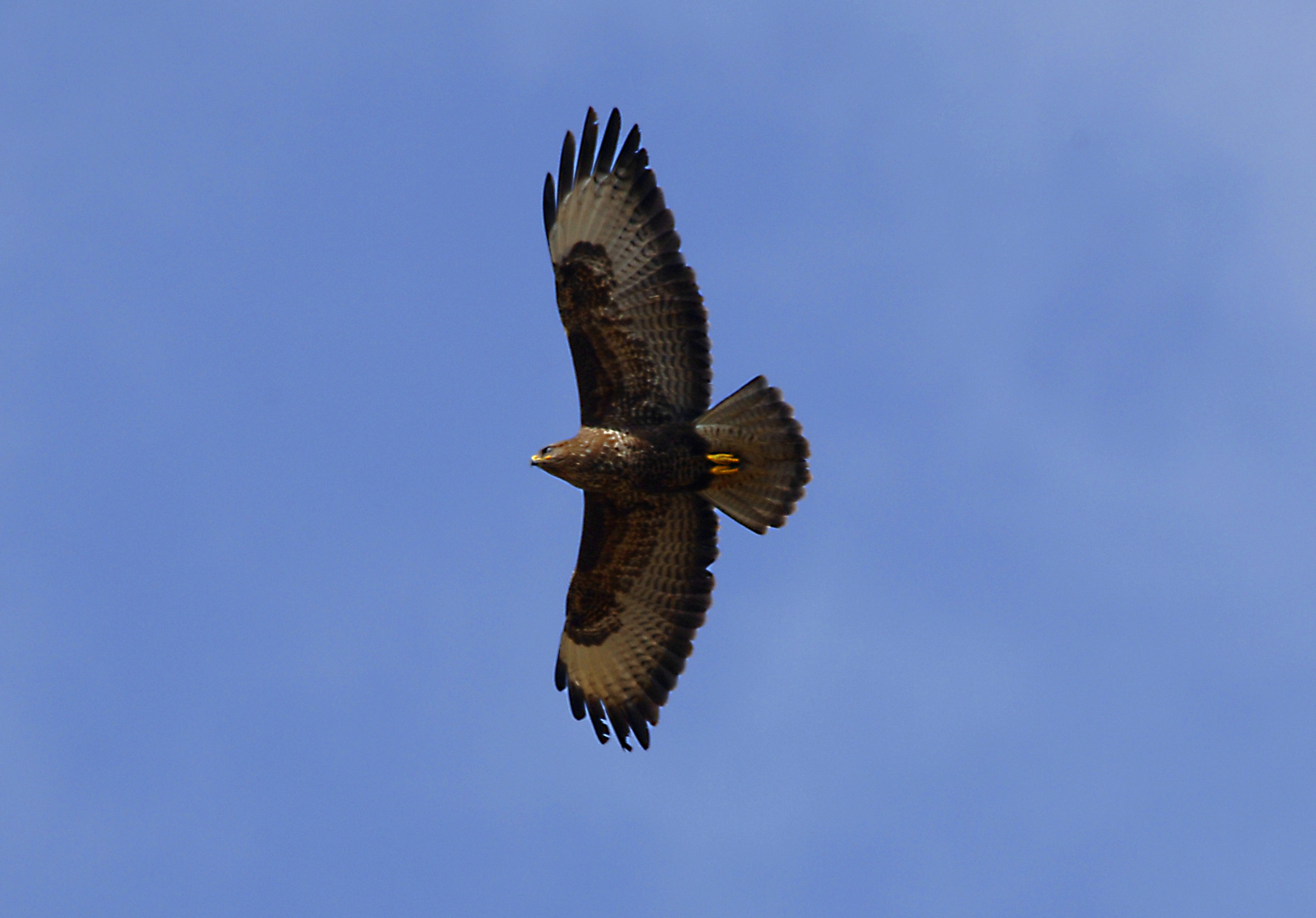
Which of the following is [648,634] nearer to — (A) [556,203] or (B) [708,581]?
(B) [708,581]

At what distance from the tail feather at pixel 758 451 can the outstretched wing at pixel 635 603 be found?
37 cm

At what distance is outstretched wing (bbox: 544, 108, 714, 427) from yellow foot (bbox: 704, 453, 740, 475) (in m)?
0.34

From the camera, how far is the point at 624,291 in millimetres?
13062

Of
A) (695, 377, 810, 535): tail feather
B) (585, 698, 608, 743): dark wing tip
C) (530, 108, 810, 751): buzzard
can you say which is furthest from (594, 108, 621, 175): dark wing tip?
(585, 698, 608, 743): dark wing tip

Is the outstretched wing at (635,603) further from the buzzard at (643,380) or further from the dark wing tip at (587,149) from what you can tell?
the dark wing tip at (587,149)

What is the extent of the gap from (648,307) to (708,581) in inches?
86.7

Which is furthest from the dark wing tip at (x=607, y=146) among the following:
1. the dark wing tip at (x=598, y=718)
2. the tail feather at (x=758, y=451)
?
the dark wing tip at (x=598, y=718)

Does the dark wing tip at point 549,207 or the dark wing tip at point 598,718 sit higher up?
the dark wing tip at point 549,207

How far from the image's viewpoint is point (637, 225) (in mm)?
13125

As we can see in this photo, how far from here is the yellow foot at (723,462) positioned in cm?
1312

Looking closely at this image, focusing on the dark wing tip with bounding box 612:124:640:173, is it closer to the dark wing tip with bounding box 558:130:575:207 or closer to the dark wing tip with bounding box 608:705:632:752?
the dark wing tip with bounding box 558:130:575:207

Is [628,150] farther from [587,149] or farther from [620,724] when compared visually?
[620,724]

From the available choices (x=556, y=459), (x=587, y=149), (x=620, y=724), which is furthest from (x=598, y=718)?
(x=587, y=149)

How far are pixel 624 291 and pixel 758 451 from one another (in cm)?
152
